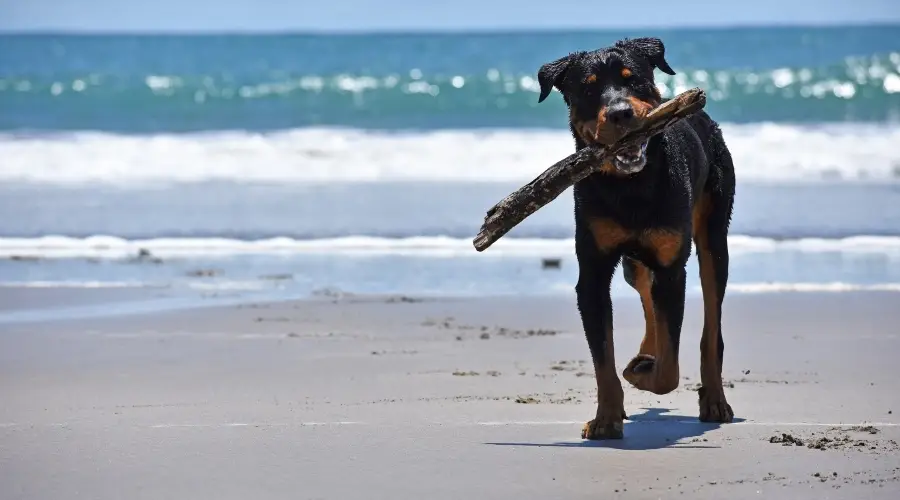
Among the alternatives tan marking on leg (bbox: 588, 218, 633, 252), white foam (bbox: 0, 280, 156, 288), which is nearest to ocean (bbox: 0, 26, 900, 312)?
white foam (bbox: 0, 280, 156, 288)

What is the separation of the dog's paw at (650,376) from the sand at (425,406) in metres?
0.18

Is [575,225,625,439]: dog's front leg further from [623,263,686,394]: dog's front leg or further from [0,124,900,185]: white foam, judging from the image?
[0,124,900,185]: white foam

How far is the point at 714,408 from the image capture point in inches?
225

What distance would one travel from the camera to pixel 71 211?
14812 mm

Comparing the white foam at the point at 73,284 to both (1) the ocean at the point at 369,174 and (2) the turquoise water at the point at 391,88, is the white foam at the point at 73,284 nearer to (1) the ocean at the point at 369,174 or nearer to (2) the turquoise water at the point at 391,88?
(1) the ocean at the point at 369,174

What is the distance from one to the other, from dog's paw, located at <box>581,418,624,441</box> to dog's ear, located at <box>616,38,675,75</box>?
4.53 feet

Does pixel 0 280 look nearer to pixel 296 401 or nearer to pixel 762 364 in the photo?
pixel 296 401

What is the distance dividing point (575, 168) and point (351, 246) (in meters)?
7.38

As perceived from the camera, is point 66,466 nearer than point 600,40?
Yes

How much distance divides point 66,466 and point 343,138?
18.6m

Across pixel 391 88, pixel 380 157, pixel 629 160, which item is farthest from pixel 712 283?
pixel 391 88

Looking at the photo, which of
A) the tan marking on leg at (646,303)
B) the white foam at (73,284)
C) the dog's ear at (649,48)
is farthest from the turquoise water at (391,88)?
the dog's ear at (649,48)

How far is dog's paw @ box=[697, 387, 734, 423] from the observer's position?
224 inches

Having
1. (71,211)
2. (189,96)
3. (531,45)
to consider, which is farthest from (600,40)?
(71,211)
